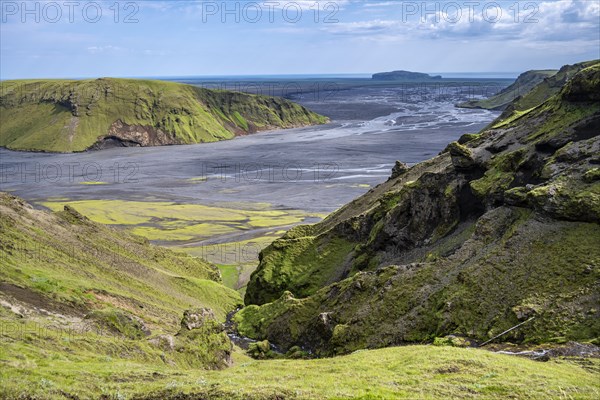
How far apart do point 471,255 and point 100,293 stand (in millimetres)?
32220

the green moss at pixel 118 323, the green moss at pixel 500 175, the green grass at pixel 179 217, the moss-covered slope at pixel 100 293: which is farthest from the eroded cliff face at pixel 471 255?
the green grass at pixel 179 217

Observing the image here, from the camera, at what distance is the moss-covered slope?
34219mm

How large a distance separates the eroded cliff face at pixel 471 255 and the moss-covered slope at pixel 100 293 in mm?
8680

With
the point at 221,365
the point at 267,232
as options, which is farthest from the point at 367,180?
the point at 221,365

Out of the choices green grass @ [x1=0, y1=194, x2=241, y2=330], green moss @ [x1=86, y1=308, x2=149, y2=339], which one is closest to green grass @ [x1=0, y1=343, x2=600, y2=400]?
green moss @ [x1=86, y1=308, x2=149, y2=339]

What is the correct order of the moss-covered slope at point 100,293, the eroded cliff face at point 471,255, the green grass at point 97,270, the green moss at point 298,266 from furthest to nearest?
the green moss at point 298,266, the green grass at point 97,270, the eroded cliff face at point 471,255, the moss-covered slope at point 100,293

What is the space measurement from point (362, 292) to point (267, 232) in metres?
58.3

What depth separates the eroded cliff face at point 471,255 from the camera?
3672 centimetres

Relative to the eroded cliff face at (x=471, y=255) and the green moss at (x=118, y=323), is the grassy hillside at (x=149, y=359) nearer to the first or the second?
the green moss at (x=118, y=323)

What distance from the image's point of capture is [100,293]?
49469 millimetres

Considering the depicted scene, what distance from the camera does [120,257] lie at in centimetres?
6512

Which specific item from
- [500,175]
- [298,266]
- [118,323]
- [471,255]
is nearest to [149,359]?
[118,323]

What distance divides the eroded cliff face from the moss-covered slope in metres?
8.68

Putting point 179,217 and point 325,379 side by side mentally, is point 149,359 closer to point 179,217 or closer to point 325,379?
point 325,379
